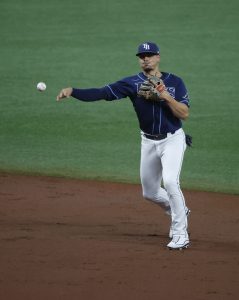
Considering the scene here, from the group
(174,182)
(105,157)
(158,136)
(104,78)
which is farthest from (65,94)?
(104,78)

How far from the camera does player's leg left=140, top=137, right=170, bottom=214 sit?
9.34 metres

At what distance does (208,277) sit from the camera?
26.7 ft

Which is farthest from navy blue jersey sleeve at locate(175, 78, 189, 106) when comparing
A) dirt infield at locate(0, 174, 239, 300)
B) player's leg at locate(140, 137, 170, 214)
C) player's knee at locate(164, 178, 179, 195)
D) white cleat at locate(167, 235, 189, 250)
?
dirt infield at locate(0, 174, 239, 300)

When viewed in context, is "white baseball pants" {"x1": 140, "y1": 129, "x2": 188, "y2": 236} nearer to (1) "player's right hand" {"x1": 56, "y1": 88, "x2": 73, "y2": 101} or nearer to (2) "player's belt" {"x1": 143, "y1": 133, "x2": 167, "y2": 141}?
(2) "player's belt" {"x1": 143, "y1": 133, "x2": 167, "y2": 141}

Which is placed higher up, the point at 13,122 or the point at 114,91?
the point at 114,91

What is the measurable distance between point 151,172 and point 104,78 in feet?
26.8

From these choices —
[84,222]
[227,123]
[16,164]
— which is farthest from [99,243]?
[227,123]

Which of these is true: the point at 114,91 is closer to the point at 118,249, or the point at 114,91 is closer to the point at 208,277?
the point at 118,249

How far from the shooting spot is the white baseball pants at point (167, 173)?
359 inches

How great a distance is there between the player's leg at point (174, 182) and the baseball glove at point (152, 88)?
0.50 m

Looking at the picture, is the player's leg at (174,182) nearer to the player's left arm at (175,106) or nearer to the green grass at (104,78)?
the player's left arm at (175,106)

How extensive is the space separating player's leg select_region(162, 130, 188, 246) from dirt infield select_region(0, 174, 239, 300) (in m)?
0.26

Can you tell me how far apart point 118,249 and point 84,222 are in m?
1.24

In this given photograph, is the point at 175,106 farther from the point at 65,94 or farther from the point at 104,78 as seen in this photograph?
the point at 104,78
